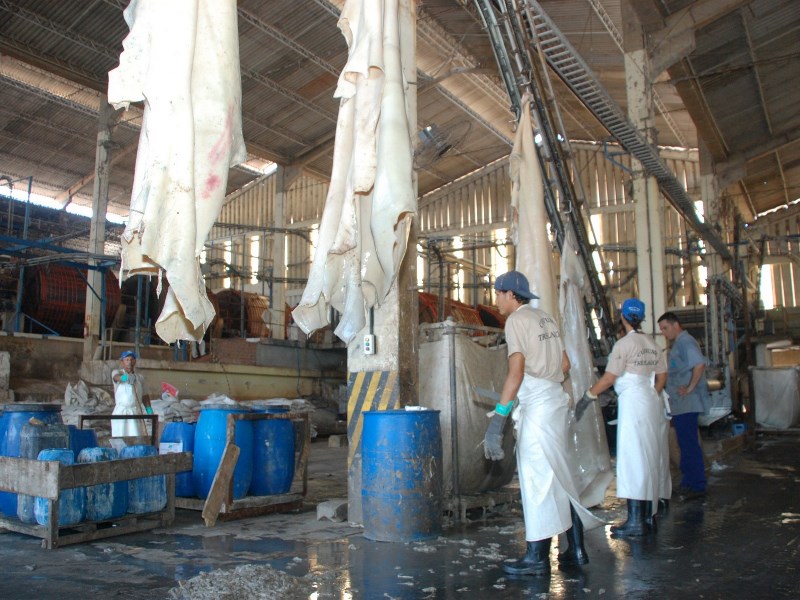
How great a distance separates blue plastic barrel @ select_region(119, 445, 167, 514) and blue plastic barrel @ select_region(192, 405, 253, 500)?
0.49m

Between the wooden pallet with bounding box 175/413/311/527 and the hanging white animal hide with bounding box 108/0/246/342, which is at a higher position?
the hanging white animal hide with bounding box 108/0/246/342

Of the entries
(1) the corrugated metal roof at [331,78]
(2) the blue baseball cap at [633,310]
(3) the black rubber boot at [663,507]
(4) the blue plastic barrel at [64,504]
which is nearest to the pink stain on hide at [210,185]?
(4) the blue plastic barrel at [64,504]

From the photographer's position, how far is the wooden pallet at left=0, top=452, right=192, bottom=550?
4.82m

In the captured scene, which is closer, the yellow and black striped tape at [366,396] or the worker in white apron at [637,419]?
the worker in white apron at [637,419]

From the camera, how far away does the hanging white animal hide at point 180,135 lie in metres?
2.88

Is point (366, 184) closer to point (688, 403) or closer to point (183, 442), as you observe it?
point (183, 442)

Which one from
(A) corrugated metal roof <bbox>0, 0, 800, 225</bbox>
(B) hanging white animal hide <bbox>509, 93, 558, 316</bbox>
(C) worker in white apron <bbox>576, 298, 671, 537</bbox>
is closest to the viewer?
(C) worker in white apron <bbox>576, 298, 671, 537</bbox>

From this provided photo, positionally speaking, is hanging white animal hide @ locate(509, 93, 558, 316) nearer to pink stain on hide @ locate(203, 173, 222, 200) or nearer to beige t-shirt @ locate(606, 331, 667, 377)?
beige t-shirt @ locate(606, 331, 667, 377)

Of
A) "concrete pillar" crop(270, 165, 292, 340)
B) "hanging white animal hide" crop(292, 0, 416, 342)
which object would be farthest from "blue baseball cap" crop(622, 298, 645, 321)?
"concrete pillar" crop(270, 165, 292, 340)

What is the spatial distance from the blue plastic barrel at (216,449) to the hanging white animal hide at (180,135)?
10.4 ft

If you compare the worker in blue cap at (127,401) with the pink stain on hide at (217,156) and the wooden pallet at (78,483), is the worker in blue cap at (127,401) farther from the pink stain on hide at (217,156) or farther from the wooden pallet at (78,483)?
the pink stain on hide at (217,156)

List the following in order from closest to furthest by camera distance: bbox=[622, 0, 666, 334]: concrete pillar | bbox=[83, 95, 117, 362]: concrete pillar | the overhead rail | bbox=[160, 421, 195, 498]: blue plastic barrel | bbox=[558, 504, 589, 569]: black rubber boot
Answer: bbox=[558, 504, 589, 569]: black rubber boot → bbox=[160, 421, 195, 498]: blue plastic barrel → the overhead rail → bbox=[622, 0, 666, 334]: concrete pillar → bbox=[83, 95, 117, 362]: concrete pillar

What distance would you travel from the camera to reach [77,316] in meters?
16.9

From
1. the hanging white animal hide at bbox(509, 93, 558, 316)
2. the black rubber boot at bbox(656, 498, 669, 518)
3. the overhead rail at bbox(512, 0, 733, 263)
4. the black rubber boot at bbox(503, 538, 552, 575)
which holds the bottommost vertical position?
the black rubber boot at bbox(656, 498, 669, 518)
